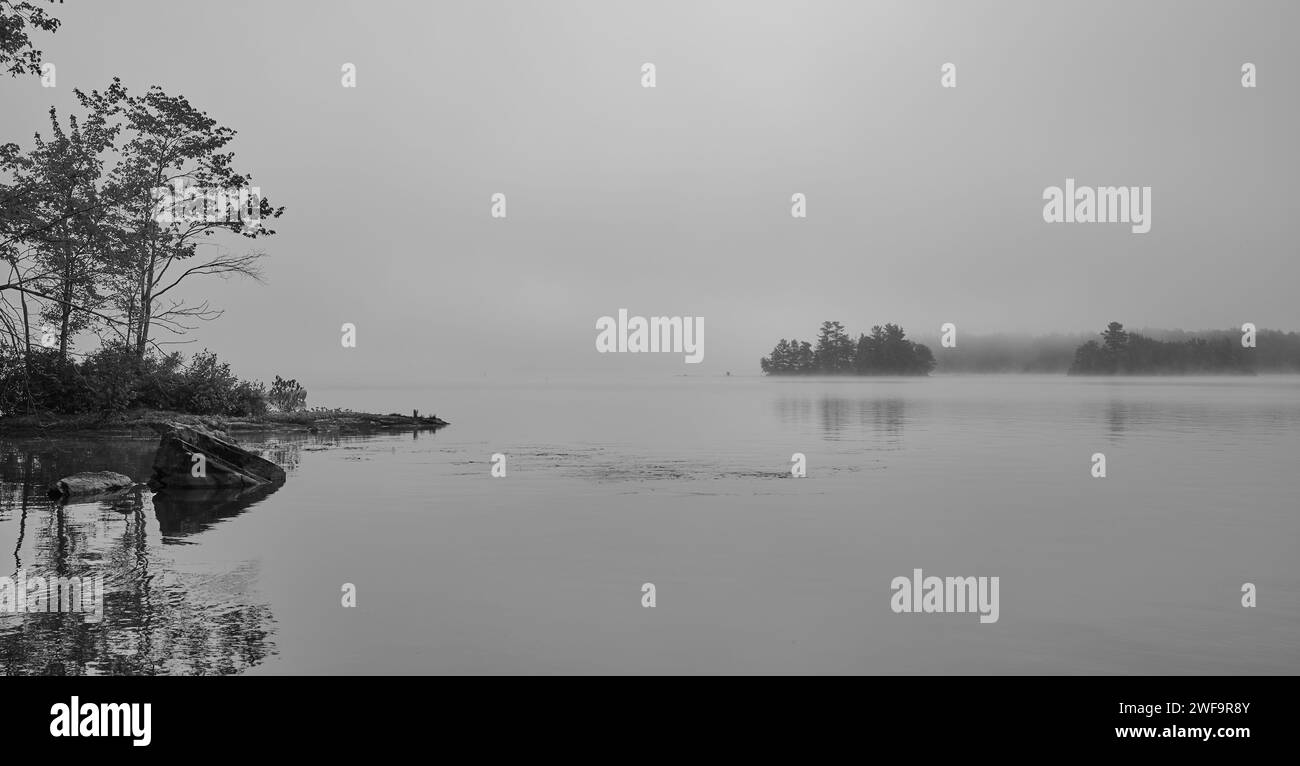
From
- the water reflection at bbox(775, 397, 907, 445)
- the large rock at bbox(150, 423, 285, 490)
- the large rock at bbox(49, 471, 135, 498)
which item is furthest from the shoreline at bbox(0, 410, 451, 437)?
the water reflection at bbox(775, 397, 907, 445)

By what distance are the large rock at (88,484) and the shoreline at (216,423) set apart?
15903mm

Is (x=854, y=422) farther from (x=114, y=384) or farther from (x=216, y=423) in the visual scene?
(x=114, y=384)

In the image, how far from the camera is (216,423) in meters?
42.8

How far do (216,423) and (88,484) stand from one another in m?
22.0

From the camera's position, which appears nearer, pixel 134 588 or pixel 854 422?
pixel 134 588
